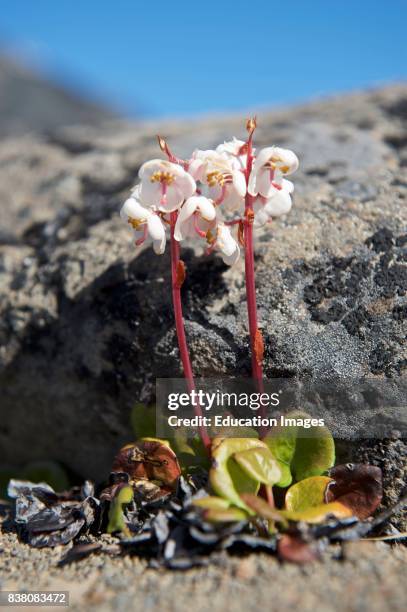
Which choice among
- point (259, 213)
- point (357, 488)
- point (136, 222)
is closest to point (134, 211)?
point (136, 222)

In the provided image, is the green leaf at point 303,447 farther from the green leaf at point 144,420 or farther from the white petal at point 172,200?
the white petal at point 172,200

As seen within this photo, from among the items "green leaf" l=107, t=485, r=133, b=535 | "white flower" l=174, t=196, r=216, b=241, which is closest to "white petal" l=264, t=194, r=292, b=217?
"white flower" l=174, t=196, r=216, b=241

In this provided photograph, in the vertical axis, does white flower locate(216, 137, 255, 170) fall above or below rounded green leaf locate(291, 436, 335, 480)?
above

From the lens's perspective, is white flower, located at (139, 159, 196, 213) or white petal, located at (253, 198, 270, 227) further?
white petal, located at (253, 198, 270, 227)

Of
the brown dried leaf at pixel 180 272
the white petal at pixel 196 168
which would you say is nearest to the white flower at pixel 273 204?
the white petal at pixel 196 168

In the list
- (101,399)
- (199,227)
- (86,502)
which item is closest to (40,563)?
(86,502)

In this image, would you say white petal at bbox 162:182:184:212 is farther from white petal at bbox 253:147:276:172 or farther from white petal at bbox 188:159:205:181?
white petal at bbox 253:147:276:172
